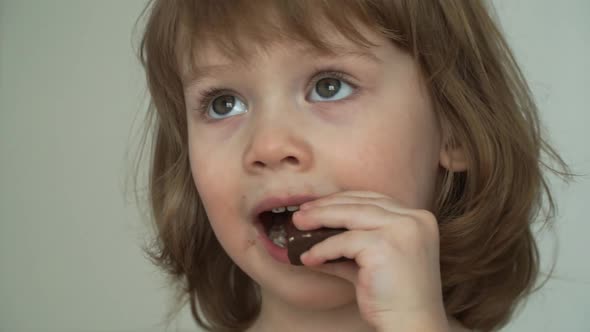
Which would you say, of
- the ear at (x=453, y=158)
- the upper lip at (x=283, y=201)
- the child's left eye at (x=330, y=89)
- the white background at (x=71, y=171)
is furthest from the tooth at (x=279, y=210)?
the white background at (x=71, y=171)

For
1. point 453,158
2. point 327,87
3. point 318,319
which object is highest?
point 327,87

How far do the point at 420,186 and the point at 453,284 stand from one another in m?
0.24

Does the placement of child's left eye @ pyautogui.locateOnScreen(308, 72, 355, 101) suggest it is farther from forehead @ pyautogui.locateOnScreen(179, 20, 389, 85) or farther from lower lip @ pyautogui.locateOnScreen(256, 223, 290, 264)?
lower lip @ pyautogui.locateOnScreen(256, 223, 290, 264)

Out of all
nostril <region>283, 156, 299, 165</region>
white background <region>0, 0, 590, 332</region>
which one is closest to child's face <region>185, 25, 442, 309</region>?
nostril <region>283, 156, 299, 165</region>

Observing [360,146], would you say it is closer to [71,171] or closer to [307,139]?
[307,139]

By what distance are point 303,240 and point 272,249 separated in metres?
0.08

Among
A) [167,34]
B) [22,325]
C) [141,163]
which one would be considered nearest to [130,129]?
[141,163]

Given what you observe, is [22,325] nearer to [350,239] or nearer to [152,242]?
[152,242]

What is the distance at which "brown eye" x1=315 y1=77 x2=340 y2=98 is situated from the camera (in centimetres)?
94

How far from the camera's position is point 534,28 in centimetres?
158

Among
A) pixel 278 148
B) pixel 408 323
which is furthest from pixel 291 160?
pixel 408 323

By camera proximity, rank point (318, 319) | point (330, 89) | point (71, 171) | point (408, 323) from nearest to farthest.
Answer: point (408, 323) < point (330, 89) < point (318, 319) < point (71, 171)

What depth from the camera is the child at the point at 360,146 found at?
2.84 feet

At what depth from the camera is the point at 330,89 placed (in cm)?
94
